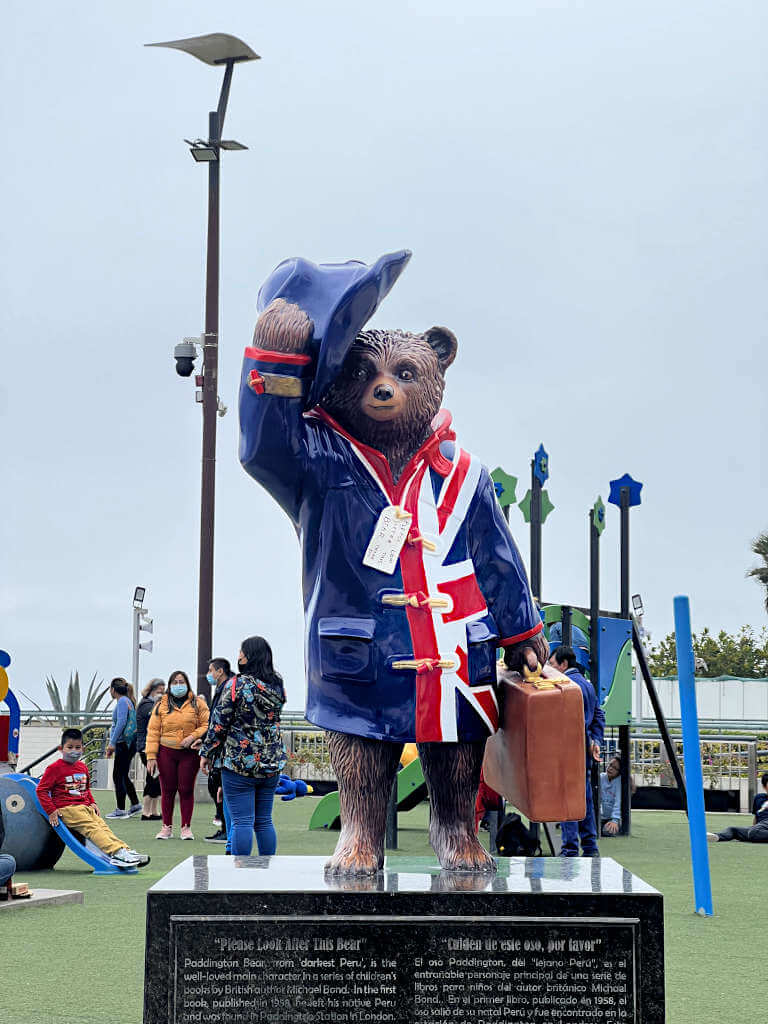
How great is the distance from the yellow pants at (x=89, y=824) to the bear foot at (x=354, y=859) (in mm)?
4707

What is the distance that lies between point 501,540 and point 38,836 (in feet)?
17.6

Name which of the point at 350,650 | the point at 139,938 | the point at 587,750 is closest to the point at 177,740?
the point at 587,750

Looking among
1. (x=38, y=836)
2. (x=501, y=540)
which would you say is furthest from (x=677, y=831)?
(x=501, y=540)

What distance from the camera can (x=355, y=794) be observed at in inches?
156

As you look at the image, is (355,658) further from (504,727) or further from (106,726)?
(106,726)

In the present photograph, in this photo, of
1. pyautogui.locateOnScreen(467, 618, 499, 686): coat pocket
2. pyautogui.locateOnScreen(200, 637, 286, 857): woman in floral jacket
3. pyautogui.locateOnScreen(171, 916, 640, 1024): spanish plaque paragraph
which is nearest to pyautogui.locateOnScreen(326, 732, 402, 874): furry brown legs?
pyautogui.locateOnScreen(467, 618, 499, 686): coat pocket

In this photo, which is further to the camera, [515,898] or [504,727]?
[504,727]

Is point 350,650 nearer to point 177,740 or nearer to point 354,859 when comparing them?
point 354,859

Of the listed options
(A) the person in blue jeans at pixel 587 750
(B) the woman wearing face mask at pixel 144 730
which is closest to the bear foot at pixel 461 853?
(A) the person in blue jeans at pixel 587 750

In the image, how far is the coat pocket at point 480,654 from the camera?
3.98m

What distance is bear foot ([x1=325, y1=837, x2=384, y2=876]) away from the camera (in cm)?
384

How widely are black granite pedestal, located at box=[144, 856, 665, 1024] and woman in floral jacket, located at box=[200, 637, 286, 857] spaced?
11.9 ft

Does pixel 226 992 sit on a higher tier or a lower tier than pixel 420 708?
lower

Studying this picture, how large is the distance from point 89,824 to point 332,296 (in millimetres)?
5293
